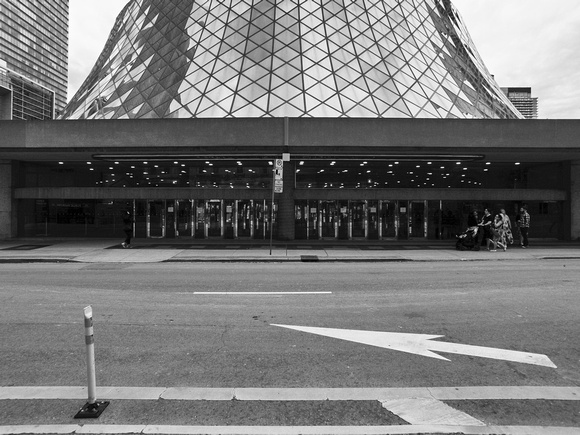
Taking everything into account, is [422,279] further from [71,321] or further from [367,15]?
[367,15]

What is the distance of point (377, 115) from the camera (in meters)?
23.9

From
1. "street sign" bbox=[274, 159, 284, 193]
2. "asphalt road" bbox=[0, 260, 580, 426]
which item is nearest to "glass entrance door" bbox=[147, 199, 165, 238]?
"street sign" bbox=[274, 159, 284, 193]

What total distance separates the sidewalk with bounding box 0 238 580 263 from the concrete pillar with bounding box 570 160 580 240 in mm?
2216

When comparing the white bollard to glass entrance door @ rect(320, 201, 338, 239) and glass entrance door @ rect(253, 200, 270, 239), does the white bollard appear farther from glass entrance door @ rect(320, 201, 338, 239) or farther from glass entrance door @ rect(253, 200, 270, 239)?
glass entrance door @ rect(320, 201, 338, 239)

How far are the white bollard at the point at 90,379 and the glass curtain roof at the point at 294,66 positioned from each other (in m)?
21.1

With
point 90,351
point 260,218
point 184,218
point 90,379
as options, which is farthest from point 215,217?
point 90,351

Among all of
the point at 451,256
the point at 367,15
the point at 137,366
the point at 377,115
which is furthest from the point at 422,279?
the point at 367,15

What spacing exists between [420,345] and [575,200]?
22482mm

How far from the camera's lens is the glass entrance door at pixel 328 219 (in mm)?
23406

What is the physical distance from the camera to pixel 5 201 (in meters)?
22.1

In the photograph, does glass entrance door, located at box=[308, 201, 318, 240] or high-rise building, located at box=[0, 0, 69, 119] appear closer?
glass entrance door, located at box=[308, 201, 318, 240]

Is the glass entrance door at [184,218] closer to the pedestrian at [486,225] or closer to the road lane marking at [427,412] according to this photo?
the pedestrian at [486,225]

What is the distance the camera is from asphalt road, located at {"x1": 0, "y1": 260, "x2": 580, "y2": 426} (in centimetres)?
484

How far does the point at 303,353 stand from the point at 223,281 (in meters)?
5.85
